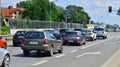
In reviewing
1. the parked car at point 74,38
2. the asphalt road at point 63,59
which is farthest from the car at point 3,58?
the parked car at point 74,38

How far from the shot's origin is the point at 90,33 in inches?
2126

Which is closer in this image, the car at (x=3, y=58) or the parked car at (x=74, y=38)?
the car at (x=3, y=58)

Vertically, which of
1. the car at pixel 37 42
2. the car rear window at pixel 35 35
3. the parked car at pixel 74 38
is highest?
the car rear window at pixel 35 35

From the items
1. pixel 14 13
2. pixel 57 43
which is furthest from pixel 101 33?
pixel 14 13

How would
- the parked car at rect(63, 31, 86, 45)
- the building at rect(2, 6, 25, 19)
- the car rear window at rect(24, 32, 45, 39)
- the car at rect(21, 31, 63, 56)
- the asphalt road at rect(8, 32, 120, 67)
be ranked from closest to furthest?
the asphalt road at rect(8, 32, 120, 67) → the car at rect(21, 31, 63, 56) → the car rear window at rect(24, 32, 45, 39) → the parked car at rect(63, 31, 86, 45) → the building at rect(2, 6, 25, 19)

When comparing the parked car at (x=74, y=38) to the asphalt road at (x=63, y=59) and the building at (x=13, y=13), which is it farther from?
the building at (x=13, y=13)

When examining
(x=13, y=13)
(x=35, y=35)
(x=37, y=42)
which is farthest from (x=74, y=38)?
(x=13, y=13)

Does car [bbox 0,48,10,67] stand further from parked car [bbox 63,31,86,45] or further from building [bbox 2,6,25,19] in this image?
building [bbox 2,6,25,19]

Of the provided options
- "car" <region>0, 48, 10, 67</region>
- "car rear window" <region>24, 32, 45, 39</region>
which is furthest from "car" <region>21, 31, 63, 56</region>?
"car" <region>0, 48, 10, 67</region>

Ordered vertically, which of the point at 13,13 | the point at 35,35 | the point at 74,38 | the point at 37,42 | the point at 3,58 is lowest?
the point at 74,38

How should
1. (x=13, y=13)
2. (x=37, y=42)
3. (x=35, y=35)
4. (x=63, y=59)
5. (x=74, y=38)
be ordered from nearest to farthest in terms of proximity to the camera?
(x=63, y=59) → (x=37, y=42) → (x=35, y=35) → (x=74, y=38) → (x=13, y=13)

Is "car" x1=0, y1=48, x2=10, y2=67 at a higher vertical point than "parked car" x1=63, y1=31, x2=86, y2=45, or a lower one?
higher

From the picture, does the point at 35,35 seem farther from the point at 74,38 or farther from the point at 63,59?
the point at 74,38

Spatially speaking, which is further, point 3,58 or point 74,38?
point 74,38
